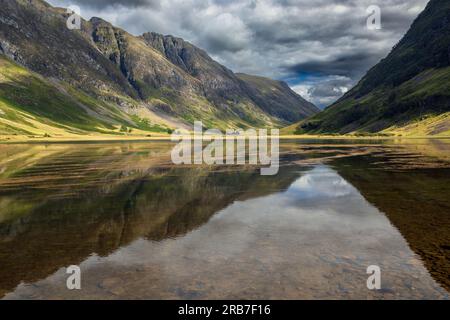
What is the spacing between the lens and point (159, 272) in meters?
17.7

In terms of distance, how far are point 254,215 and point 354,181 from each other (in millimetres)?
22126

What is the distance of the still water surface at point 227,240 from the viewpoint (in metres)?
15.9

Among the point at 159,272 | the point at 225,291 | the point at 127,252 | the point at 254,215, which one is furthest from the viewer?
the point at 254,215

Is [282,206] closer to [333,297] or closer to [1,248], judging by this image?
[333,297]

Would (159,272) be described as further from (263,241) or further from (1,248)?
(1,248)

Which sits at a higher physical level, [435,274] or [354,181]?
[354,181]

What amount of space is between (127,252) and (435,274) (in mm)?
14963

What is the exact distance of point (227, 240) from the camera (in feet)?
76.4

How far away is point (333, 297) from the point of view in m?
14.8

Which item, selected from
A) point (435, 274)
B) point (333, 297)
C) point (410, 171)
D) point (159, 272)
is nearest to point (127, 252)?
point (159, 272)

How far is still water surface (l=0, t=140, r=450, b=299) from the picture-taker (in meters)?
15.9

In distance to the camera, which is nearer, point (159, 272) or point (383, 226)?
point (159, 272)
